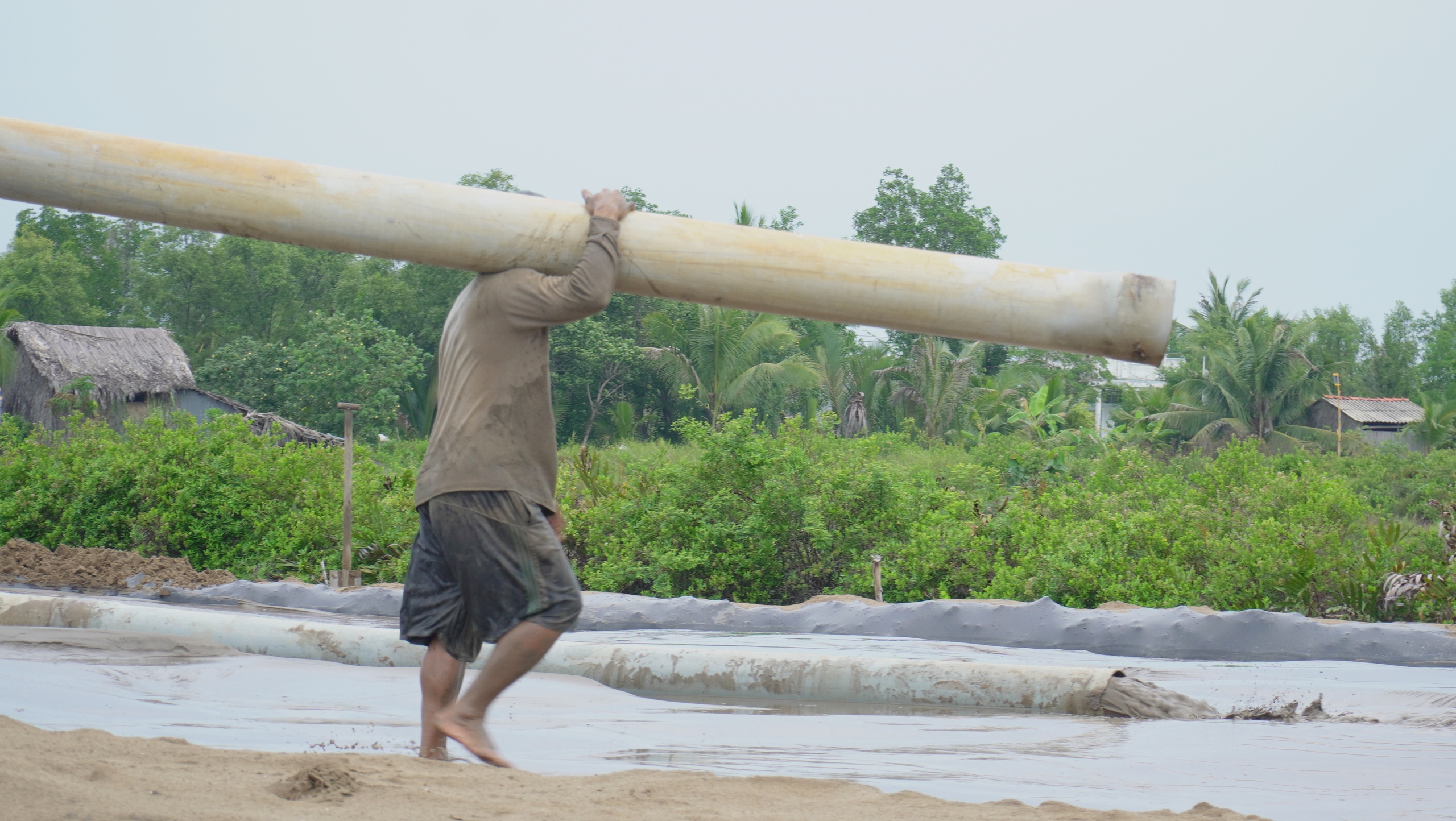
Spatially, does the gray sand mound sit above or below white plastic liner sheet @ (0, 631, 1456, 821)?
below

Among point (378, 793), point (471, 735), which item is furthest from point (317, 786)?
point (471, 735)

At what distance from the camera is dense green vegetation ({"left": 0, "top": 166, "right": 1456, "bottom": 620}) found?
23.5 feet

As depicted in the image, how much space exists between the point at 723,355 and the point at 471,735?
21.3m

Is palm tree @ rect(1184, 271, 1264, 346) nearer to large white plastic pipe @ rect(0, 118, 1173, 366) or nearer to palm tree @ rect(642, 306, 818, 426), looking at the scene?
palm tree @ rect(642, 306, 818, 426)

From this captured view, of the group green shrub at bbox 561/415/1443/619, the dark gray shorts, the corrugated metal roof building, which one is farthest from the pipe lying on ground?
the corrugated metal roof building

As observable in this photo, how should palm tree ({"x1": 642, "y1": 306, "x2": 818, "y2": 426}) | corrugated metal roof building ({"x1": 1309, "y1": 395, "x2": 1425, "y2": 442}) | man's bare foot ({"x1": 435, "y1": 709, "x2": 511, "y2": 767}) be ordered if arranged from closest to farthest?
1. man's bare foot ({"x1": 435, "y1": 709, "x2": 511, "y2": 767})
2. palm tree ({"x1": 642, "y1": 306, "x2": 818, "y2": 426})
3. corrugated metal roof building ({"x1": 1309, "y1": 395, "x2": 1425, "y2": 442})

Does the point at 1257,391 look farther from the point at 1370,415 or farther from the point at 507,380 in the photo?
the point at 507,380

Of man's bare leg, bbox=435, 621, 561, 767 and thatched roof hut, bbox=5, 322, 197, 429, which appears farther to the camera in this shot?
thatched roof hut, bbox=5, 322, 197, 429

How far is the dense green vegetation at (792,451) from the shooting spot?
23.5 feet

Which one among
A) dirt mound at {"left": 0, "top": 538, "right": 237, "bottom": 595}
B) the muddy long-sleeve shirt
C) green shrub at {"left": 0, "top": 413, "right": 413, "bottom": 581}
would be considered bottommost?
dirt mound at {"left": 0, "top": 538, "right": 237, "bottom": 595}

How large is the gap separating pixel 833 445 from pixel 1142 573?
2509 mm

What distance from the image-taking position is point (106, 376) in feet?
65.5

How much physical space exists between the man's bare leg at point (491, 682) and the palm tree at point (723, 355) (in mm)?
20340

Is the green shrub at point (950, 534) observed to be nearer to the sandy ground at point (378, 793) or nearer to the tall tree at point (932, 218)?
the sandy ground at point (378, 793)
